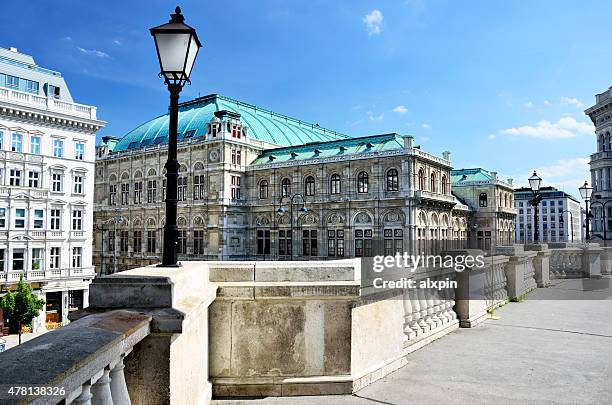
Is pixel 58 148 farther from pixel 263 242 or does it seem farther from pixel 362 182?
pixel 362 182

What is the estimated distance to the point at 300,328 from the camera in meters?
4.21

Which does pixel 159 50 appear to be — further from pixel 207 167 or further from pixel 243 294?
pixel 207 167

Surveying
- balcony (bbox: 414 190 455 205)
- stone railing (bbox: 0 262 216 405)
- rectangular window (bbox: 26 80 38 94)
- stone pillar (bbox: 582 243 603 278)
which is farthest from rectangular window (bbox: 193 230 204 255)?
stone railing (bbox: 0 262 216 405)

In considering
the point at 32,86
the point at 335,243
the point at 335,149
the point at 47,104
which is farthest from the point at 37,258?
the point at 335,149

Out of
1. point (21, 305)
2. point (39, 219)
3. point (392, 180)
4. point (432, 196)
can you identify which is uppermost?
point (392, 180)

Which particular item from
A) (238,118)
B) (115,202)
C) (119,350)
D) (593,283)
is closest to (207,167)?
(238,118)

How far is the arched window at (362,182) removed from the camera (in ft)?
138

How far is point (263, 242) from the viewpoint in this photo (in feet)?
157

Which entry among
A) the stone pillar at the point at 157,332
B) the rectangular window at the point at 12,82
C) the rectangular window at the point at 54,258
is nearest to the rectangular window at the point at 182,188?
the rectangular window at the point at 54,258

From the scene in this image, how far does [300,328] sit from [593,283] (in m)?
12.3

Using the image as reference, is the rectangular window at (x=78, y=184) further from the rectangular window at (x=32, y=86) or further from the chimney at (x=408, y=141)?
the chimney at (x=408, y=141)

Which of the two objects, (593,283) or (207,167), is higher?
(207,167)

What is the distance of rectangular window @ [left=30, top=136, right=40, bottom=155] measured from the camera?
35.1 m

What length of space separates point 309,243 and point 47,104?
83.6ft
